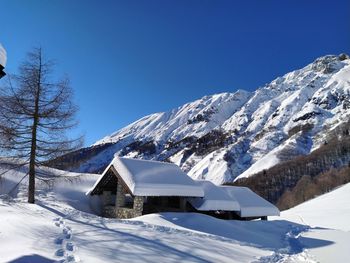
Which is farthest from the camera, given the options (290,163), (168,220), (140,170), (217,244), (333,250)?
(290,163)

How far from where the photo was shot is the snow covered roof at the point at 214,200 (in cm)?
2949

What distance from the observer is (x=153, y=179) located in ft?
89.1

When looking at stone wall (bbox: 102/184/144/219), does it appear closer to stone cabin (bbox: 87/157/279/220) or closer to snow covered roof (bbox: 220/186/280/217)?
A: stone cabin (bbox: 87/157/279/220)

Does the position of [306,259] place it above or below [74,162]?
below

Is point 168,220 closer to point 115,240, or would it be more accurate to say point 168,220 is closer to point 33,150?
point 33,150

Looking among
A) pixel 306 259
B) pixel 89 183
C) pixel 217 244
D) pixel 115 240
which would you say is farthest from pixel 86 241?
pixel 89 183

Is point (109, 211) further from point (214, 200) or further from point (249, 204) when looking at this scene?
point (249, 204)

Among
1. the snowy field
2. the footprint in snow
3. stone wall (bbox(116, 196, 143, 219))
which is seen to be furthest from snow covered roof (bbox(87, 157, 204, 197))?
the footprint in snow

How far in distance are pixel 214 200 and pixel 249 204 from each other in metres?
5.77

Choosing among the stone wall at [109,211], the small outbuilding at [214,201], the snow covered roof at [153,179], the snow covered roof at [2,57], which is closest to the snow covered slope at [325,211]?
the small outbuilding at [214,201]

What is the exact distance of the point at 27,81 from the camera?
20.7 metres

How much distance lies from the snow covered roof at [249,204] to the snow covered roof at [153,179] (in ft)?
19.5

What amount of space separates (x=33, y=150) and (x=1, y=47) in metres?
12.7

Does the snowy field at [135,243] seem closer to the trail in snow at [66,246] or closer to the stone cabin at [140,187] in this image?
the trail in snow at [66,246]
